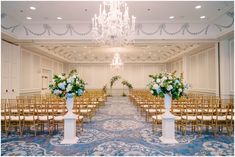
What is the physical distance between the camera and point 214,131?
520 centimetres

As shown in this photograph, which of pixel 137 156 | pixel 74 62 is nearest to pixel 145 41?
pixel 137 156

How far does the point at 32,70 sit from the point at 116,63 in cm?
578

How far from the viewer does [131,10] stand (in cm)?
761

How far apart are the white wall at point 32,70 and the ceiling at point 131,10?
3508mm

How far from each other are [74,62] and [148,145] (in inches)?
637

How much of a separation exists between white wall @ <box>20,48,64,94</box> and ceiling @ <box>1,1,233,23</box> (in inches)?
138

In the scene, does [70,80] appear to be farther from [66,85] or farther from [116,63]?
[116,63]

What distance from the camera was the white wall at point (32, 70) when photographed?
1102 centimetres

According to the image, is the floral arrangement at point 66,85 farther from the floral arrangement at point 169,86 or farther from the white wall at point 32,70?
the white wall at point 32,70

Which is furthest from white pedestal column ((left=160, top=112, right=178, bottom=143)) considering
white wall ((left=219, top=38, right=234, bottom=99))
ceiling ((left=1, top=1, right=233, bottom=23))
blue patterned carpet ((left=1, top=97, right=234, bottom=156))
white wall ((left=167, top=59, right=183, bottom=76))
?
white wall ((left=167, top=59, right=183, bottom=76))

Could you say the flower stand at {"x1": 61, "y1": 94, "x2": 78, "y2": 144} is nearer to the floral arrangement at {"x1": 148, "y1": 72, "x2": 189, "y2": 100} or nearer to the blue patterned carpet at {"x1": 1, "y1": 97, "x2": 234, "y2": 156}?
the blue patterned carpet at {"x1": 1, "y1": 97, "x2": 234, "y2": 156}

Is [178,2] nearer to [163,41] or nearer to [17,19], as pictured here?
[163,41]

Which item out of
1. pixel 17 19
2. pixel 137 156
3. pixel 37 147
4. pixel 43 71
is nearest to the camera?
pixel 137 156

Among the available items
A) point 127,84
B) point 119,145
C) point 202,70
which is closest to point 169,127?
point 119,145
